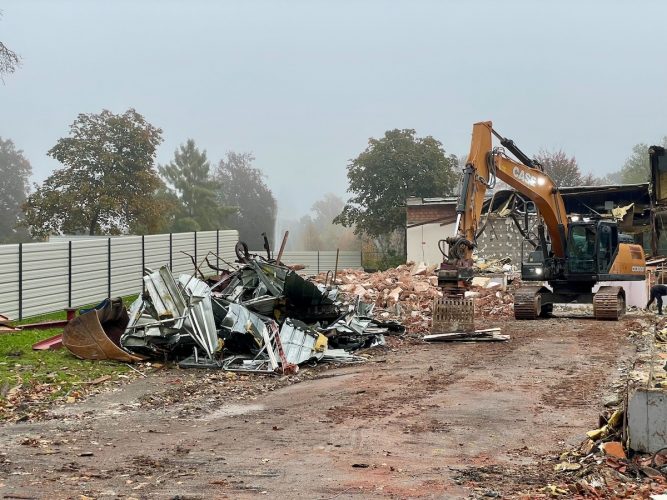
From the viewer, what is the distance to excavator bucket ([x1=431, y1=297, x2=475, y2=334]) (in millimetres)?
16281

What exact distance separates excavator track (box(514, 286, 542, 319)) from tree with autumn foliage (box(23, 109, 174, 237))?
90.7 ft

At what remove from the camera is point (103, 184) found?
43750 mm

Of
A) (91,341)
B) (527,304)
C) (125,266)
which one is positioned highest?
(125,266)

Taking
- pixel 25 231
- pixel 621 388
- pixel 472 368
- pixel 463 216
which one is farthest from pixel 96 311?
pixel 25 231

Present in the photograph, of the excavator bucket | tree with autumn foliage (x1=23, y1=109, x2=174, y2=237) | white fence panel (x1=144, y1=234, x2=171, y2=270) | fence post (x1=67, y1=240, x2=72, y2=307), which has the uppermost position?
tree with autumn foliage (x1=23, y1=109, x2=174, y2=237)

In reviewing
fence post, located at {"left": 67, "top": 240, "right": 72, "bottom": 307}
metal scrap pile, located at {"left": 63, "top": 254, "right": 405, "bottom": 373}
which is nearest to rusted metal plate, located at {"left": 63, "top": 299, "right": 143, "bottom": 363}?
metal scrap pile, located at {"left": 63, "top": 254, "right": 405, "bottom": 373}

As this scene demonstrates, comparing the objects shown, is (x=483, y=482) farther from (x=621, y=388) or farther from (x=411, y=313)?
(x=411, y=313)

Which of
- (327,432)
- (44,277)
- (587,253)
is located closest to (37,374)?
(327,432)

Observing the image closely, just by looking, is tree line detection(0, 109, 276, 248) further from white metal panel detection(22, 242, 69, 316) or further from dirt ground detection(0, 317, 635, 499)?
dirt ground detection(0, 317, 635, 499)

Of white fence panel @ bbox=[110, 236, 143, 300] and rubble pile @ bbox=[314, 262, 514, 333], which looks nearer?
rubble pile @ bbox=[314, 262, 514, 333]

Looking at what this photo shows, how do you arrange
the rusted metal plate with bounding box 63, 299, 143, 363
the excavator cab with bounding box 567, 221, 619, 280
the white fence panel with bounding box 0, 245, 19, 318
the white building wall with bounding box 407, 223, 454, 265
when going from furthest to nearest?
the white building wall with bounding box 407, 223, 454, 265 < the excavator cab with bounding box 567, 221, 619, 280 < the white fence panel with bounding box 0, 245, 19, 318 < the rusted metal plate with bounding box 63, 299, 143, 363

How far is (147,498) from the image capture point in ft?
20.3

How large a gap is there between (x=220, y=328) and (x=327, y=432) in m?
6.08

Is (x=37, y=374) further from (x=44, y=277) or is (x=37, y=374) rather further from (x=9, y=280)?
(x=44, y=277)
